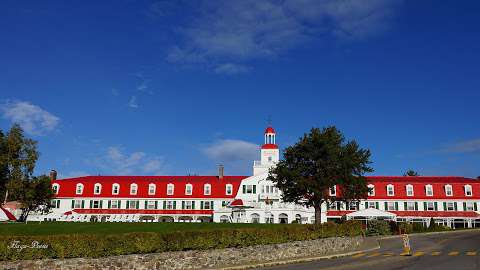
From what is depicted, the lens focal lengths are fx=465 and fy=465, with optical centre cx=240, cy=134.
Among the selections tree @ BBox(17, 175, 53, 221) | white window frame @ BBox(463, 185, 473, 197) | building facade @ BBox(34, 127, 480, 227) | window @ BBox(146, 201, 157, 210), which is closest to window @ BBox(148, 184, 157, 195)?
building facade @ BBox(34, 127, 480, 227)

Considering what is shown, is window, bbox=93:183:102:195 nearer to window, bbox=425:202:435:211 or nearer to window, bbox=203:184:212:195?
window, bbox=203:184:212:195

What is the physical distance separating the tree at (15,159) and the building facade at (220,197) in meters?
22.5

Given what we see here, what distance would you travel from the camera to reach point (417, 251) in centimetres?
3180

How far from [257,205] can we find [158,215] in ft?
66.3

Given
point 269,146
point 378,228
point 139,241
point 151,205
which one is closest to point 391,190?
point 269,146

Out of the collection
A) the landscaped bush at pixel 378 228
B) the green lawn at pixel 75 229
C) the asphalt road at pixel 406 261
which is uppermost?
the landscaped bush at pixel 378 228

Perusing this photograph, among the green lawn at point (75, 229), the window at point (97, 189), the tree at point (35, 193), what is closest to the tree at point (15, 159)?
the tree at point (35, 193)

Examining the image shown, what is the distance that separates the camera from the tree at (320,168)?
5031 cm

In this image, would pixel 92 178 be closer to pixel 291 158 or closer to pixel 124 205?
pixel 124 205

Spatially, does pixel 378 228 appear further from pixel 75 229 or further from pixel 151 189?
pixel 151 189

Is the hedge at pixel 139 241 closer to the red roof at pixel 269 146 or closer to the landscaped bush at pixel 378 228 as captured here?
the landscaped bush at pixel 378 228

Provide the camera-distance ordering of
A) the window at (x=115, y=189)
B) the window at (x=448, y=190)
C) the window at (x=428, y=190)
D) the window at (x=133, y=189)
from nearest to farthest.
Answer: the window at (x=448, y=190)
the window at (x=428, y=190)
the window at (x=133, y=189)
the window at (x=115, y=189)

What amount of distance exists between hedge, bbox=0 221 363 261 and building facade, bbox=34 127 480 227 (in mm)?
39989

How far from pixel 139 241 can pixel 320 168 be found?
31680mm
